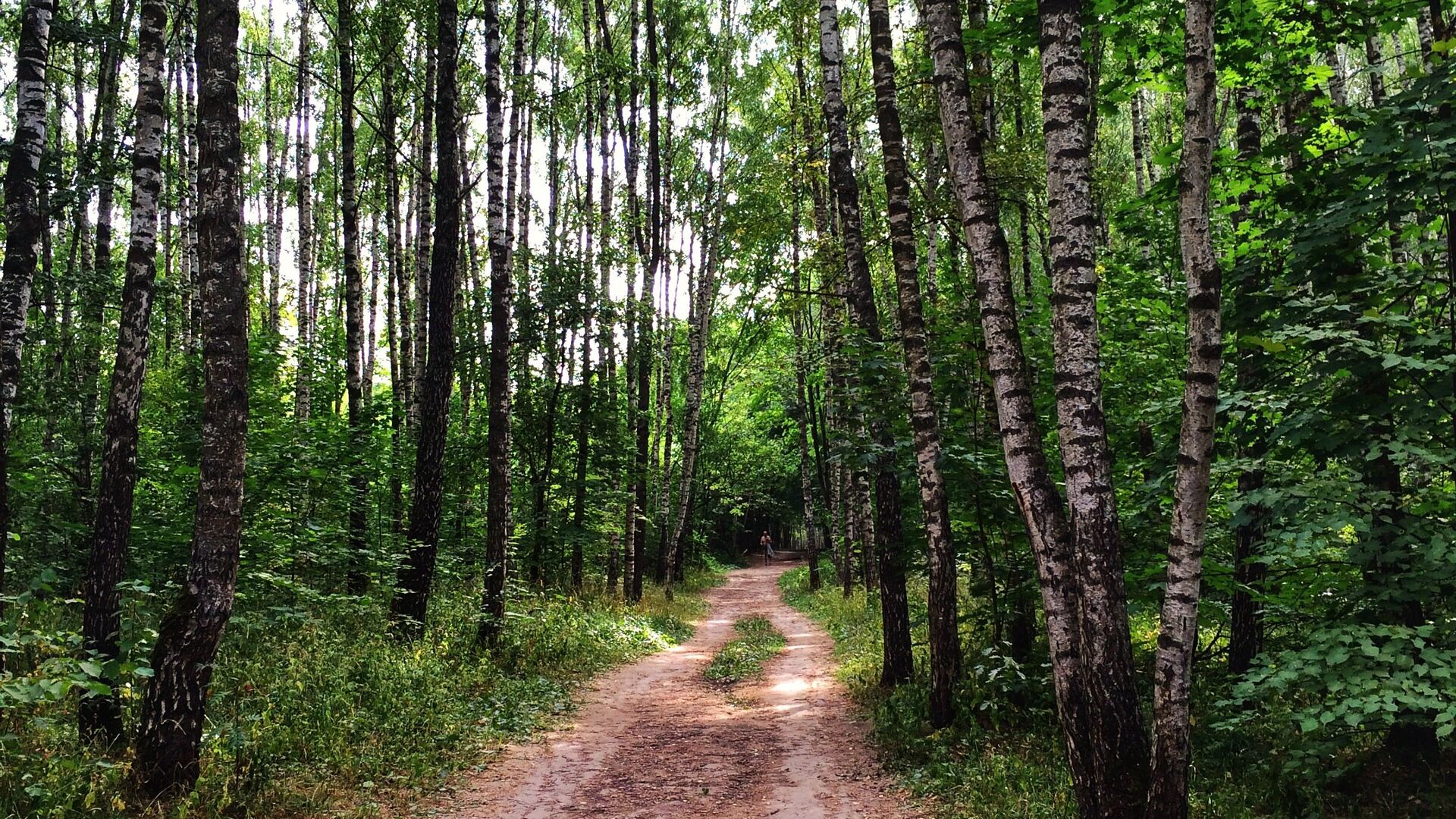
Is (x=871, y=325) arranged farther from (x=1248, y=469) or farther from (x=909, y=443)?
(x=1248, y=469)

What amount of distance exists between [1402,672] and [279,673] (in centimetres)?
899

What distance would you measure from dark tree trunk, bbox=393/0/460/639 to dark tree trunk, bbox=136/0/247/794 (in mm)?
4817

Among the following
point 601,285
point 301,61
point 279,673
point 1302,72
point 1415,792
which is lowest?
point 1415,792

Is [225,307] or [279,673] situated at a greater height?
[225,307]

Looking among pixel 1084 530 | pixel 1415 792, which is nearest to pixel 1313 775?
pixel 1415 792

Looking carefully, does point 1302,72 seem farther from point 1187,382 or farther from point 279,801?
point 279,801

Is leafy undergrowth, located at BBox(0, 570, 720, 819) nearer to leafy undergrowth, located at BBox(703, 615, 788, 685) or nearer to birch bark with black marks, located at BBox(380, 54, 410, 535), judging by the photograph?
leafy undergrowth, located at BBox(703, 615, 788, 685)

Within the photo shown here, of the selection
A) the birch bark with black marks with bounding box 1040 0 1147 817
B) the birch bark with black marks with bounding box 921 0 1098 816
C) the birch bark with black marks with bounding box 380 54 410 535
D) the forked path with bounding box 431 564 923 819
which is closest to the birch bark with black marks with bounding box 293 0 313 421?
the birch bark with black marks with bounding box 380 54 410 535

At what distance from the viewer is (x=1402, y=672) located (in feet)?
13.8

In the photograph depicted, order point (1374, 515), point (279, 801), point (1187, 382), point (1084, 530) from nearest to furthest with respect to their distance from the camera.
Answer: point (1187, 382), point (1084, 530), point (1374, 515), point (279, 801)

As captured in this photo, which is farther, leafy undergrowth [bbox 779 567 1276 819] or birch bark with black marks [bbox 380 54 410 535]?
birch bark with black marks [bbox 380 54 410 535]

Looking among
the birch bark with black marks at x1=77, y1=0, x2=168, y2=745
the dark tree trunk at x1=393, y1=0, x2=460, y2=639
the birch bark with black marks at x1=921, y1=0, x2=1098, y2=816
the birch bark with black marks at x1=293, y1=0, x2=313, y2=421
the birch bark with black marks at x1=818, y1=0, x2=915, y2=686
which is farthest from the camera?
the birch bark with black marks at x1=293, y1=0, x2=313, y2=421

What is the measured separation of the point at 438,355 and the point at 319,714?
517 centimetres

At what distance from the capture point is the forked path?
244 inches
